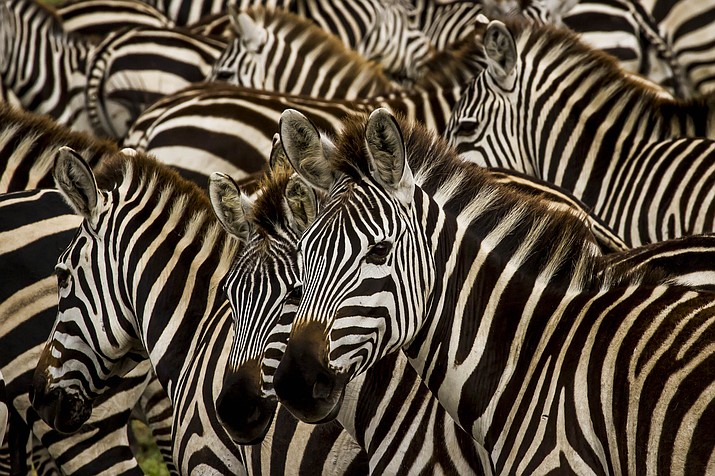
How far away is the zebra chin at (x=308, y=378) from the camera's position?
12.8 feet

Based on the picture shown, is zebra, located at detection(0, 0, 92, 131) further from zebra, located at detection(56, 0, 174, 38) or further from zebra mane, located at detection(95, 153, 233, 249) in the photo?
zebra mane, located at detection(95, 153, 233, 249)

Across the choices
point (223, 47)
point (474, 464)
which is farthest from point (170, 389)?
point (223, 47)

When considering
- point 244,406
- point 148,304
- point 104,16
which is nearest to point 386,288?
point 244,406

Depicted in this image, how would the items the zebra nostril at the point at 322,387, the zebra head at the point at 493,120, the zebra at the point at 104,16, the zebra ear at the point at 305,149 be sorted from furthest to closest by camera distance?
the zebra at the point at 104,16 → the zebra head at the point at 493,120 → the zebra ear at the point at 305,149 → the zebra nostril at the point at 322,387

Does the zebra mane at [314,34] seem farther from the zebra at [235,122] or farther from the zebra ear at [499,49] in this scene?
the zebra ear at [499,49]

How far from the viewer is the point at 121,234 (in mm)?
5316

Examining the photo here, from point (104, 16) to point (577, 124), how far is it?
25.7ft

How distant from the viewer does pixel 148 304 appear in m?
5.28

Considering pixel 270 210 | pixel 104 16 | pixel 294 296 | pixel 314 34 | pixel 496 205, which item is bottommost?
pixel 294 296

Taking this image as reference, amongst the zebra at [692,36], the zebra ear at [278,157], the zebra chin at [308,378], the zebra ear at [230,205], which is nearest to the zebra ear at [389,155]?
the zebra chin at [308,378]

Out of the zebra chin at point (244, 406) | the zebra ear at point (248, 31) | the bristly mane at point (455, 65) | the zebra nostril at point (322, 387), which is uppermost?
the zebra ear at point (248, 31)

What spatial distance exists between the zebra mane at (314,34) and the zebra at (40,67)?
266 centimetres

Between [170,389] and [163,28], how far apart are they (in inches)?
277

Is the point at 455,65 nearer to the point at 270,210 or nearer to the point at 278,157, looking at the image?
the point at 278,157
